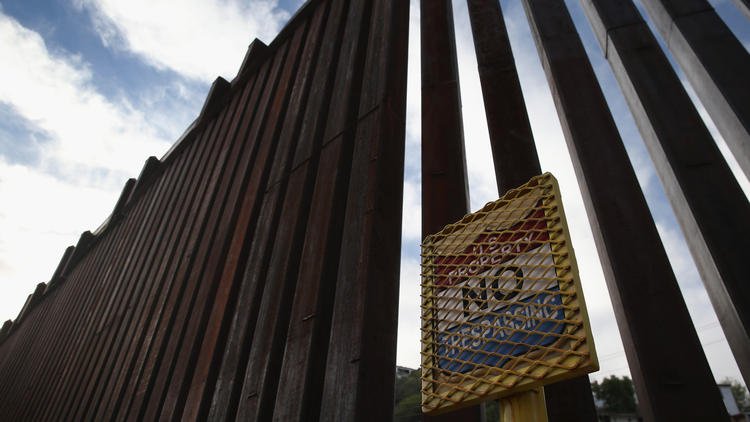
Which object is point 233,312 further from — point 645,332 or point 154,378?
point 645,332

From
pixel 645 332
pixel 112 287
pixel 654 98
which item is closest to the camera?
pixel 645 332

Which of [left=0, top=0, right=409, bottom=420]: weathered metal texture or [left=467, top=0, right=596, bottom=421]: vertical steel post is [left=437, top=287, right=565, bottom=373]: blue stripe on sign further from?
[left=467, top=0, right=596, bottom=421]: vertical steel post

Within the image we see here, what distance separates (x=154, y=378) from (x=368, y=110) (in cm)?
287

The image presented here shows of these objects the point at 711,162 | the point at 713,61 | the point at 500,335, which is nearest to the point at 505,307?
the point at 500,335

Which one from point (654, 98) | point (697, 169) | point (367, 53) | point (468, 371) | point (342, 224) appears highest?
point (367, 53)

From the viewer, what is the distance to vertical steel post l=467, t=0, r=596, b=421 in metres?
1.92

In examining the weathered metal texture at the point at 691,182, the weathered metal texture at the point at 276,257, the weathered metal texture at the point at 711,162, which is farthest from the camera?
the weathered metal texture at the point at 276,257

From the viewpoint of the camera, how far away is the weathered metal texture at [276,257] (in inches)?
85.2

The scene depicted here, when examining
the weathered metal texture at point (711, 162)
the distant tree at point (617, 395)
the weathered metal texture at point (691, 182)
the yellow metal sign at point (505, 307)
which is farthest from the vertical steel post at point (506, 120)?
the distant tree at point (617, 395)

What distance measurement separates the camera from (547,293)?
1.08m

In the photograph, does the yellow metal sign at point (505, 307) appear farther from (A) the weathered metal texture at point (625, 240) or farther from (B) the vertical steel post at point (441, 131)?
(A) the weathered metal texture at point (625, 240)

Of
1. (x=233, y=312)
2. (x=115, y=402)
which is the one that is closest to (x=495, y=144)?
(x=233, y=312)

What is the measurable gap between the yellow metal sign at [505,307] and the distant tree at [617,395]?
61.4m

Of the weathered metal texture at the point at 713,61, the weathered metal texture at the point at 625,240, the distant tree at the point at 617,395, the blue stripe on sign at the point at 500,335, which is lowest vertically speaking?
the blue stripe on sign at the point at 500,335
